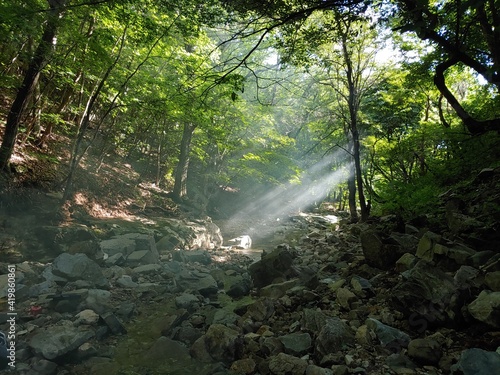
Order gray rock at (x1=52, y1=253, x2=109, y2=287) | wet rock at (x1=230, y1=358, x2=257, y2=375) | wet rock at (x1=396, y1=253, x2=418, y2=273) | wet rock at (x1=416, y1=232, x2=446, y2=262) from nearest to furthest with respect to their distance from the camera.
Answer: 1. wet rock at (x1=230, y1=358, x2=257, y2=375)
2. wet rock at (x1=416, y1=232, x2=446, y2=262)
3. wet rock at (x1=396, y1=253, x2=418, y2=273)
4. gray rock at (x1=52, y1=253, x2=109, y2=287)

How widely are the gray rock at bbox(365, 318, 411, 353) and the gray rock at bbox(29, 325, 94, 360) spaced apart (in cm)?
444

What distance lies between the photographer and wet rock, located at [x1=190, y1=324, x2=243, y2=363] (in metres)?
4.47

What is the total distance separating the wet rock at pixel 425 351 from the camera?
3.44 m

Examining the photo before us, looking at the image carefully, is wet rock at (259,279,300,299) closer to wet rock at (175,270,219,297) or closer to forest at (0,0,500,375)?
forest at (0,0,500,375)

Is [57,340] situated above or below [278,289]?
above

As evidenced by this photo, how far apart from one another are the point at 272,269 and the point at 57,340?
517cm

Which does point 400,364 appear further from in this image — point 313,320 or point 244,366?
point 244,366

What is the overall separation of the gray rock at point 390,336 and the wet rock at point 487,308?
872 mm

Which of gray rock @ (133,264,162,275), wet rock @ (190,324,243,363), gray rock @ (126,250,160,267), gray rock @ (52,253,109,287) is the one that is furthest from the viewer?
gray rock @ (126,250,160,267)

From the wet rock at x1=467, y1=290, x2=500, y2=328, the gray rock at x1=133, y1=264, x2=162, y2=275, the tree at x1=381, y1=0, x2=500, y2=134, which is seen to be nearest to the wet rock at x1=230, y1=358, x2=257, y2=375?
the wet rock at x1=467, y1=290, x2=500, y2=328

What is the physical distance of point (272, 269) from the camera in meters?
8.12

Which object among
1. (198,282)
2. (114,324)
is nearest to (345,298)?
(114,324)

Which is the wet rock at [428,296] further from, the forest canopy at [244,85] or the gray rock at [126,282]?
the gray rock at [126,282]

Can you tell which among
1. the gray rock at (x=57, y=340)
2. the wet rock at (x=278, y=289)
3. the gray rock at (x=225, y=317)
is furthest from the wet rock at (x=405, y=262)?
the gray rock at (x=57, y=340)
